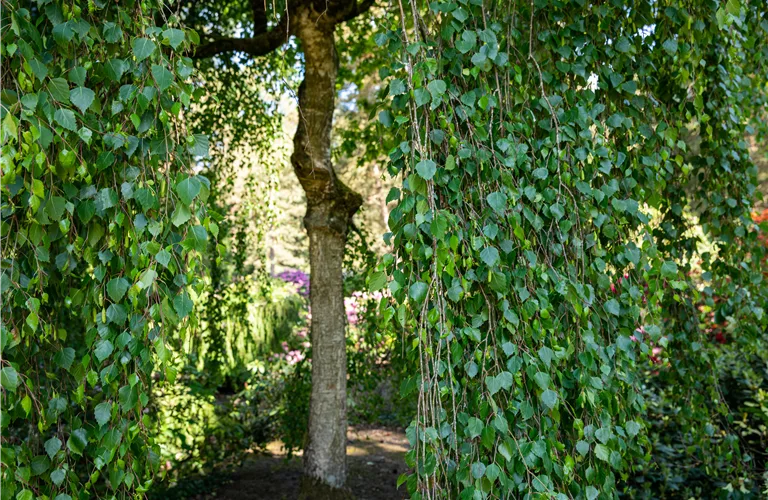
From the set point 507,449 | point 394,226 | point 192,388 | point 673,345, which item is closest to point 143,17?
point 394,226

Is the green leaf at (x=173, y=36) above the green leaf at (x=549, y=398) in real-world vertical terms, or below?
above

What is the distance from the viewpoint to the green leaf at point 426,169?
4.73ft

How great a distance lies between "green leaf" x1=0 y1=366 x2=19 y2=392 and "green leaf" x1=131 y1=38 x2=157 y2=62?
70cm

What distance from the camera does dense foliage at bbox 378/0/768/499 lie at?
4.92ft

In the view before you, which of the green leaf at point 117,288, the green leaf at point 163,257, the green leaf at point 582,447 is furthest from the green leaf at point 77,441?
the green leaf at point 582,447

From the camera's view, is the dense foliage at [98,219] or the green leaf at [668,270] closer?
the dense foliage at [98,219]

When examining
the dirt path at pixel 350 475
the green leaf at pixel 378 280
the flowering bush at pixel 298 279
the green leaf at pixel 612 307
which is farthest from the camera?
the flowering bush at pixel 298 279

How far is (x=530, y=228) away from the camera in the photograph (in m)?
1.71

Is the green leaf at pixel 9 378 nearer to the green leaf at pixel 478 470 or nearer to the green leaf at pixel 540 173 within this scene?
the green leaf at pixel 478 470

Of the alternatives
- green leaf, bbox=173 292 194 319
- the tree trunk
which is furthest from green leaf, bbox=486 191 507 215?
the tree trunk

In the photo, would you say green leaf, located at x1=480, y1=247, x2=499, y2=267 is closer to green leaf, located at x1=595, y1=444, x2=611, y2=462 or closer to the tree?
green leaf, located at x1=595, y1=444, x2=611, y2=462

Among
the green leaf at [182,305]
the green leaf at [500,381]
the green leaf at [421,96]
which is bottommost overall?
the green leaf at [500,381]

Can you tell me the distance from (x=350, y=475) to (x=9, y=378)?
9.32ft

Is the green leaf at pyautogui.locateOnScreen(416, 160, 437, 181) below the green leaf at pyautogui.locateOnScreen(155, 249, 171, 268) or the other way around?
the other way around
